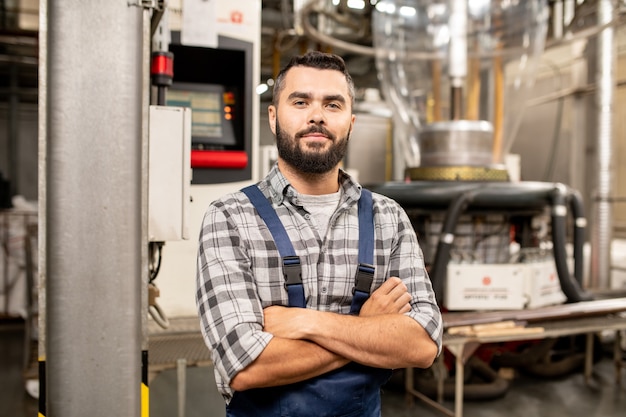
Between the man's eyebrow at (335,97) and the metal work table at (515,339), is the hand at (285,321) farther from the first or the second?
the metal work table at (515,339)

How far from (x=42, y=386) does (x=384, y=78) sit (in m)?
3.77

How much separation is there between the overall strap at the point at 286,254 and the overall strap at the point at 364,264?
126mm

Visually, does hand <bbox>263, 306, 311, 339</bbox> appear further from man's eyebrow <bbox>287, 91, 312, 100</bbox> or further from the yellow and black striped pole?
man's eyebrow <bbox>287, 91, 312, 100</bbox>

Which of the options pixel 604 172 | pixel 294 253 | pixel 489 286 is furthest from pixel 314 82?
pixel 604 172

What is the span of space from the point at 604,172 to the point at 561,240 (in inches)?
72.8

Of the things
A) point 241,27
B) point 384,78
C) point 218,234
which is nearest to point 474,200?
point 241,27

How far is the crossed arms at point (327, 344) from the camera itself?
3.82 ft

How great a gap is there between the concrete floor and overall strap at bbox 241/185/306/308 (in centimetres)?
166

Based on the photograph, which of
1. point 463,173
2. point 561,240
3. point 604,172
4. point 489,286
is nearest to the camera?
point 561,240

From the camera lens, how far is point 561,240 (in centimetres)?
309

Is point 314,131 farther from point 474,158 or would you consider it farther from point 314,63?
point 474,158

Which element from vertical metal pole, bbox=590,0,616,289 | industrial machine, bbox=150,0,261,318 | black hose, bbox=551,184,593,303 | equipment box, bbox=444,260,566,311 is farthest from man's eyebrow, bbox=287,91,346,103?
vertical metal pole, bbox=590,0,616,289

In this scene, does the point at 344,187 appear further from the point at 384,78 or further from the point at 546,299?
the point at 384,78

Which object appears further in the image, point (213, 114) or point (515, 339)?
point (515, 339)
